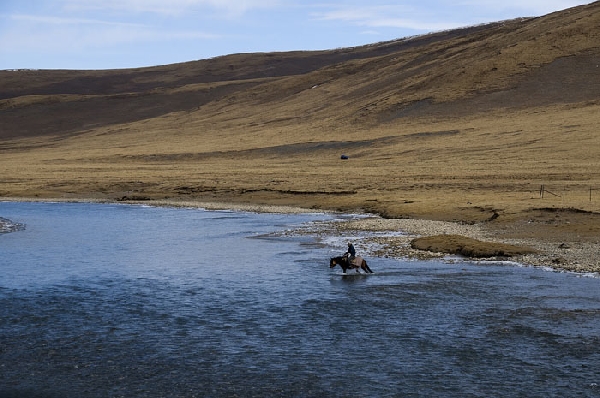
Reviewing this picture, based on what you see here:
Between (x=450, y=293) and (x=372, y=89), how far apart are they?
117m

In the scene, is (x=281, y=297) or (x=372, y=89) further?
(x=372, y=89)

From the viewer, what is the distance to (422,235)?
130 ft

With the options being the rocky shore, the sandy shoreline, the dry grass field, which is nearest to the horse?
the sandy shoreline

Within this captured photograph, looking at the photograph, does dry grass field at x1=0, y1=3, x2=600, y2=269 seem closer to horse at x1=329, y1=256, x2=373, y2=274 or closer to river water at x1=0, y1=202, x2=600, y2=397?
river water at x1=0, y1=202, x2=600, y2=397

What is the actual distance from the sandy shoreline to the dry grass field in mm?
955

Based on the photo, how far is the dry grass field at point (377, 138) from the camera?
55.5 meters

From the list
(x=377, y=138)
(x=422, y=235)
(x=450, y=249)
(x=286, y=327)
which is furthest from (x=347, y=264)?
(x=377, y=138)

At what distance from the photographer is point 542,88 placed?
A: 371ft

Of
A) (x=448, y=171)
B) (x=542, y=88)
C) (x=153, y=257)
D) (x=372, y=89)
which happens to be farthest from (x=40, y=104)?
(x=153, y=257)

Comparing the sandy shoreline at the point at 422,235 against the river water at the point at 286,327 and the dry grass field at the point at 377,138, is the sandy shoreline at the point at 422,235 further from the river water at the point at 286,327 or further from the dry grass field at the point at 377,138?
the river water at the point at 286,327

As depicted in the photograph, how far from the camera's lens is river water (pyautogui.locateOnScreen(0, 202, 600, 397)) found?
18141 mm

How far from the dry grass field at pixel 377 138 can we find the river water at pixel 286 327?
7796mm

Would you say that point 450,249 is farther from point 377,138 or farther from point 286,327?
point 377,138

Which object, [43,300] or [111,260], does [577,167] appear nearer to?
[111,260]
